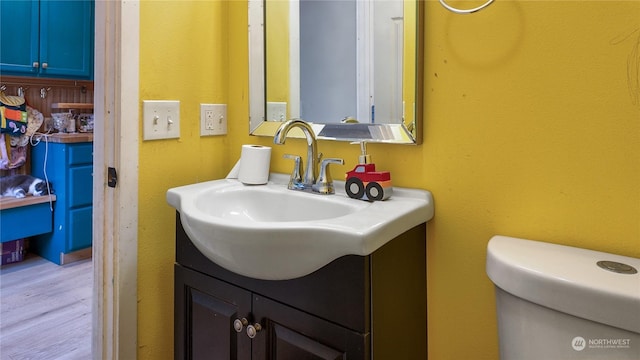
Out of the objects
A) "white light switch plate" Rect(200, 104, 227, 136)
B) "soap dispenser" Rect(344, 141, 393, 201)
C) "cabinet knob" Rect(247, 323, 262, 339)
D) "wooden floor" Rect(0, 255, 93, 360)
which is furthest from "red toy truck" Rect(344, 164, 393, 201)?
"wooden floor" Rect(0, 255, 93, 360)

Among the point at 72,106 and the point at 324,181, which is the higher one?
the point at 72,106

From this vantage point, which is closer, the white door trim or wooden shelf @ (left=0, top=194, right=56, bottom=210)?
the white door trim

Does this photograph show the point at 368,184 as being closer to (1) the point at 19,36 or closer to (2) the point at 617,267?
(2) the point at 617,267

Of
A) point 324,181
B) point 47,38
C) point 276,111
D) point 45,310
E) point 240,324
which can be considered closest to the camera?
point 240,324

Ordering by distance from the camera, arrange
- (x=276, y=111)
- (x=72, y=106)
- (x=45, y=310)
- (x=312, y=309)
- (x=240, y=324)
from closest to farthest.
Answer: (x=312, y=309) → (x=240, y=324) → (x=276, y=111) → (x=45, y=310) → (x=72, y=106)

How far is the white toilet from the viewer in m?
0.62

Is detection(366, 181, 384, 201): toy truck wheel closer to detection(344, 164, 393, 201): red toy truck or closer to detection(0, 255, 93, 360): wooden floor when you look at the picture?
A: detection(344, 164, 393, 201): red toy truck

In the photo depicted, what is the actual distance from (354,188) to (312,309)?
12.4 inches

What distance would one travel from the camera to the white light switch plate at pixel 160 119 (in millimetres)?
1119

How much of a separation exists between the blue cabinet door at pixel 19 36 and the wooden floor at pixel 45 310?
4.09ft

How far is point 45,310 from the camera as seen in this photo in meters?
2.10

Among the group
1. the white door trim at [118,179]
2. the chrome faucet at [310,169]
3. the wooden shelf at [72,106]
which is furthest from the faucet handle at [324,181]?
the wooden shelf at [72,106]

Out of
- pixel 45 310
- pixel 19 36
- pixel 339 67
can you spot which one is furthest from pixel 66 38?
pixel 339 67

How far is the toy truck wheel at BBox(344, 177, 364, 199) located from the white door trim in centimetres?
57
